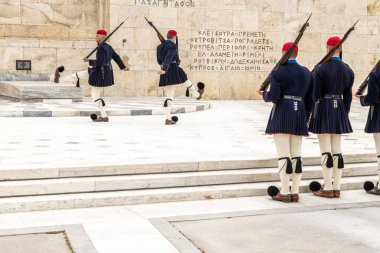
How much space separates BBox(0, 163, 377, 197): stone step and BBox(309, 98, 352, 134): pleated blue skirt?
0.96 metres

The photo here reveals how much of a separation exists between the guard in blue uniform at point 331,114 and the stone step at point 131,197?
1.57ft

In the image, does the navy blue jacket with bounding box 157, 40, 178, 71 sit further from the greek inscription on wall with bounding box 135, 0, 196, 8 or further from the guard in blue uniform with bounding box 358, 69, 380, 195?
the greek inscription on wall with bounding box 135, 0, 196, 8

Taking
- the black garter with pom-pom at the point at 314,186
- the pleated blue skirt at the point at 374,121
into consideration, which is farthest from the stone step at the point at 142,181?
the pleated blue skirt at the point at 374,121

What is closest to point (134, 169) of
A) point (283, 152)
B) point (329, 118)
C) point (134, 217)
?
point (134, 217)

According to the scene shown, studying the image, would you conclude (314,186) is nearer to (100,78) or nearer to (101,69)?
(100,78)

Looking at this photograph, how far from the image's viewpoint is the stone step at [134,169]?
6.98m

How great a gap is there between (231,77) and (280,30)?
2354 millimetres

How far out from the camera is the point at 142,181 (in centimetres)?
726

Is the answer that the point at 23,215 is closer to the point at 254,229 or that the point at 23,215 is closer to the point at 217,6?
the point at 254,229

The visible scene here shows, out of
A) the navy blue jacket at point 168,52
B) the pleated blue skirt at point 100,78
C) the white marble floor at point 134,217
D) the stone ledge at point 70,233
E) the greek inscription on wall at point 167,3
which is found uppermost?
the greek inscription on wall at point 167,3

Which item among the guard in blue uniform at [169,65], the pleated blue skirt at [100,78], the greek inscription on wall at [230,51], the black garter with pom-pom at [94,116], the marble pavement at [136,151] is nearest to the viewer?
→ the marble pavement at [136,151]

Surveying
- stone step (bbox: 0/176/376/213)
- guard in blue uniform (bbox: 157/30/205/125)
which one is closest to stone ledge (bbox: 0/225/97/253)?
stone step (bbox: 0/176/376/213)

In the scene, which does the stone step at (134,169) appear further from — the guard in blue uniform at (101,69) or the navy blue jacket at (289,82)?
the guard in blue uniform at (101,69)

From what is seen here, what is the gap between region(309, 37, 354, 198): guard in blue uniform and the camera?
24.0ft
